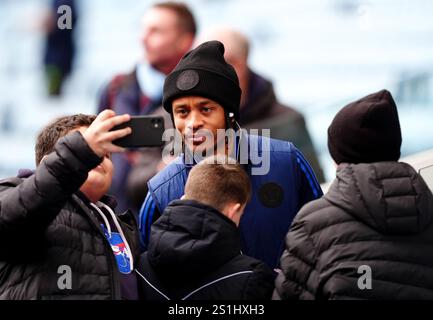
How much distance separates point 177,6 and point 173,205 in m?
2.58

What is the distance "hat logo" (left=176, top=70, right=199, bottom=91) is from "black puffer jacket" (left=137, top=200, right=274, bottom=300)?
61cm

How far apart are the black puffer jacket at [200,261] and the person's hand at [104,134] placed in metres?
0.39

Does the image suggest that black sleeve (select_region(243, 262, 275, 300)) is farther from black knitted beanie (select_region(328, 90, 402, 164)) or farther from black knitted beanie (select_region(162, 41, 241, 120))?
black knitted beanie (select_region(162, 41, 241, 120))

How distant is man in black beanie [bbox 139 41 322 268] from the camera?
10.6 feet

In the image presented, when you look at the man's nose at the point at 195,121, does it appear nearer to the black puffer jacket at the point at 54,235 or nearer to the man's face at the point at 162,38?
the black puffer jacket at the point at 54,235

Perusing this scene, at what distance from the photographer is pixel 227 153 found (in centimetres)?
336

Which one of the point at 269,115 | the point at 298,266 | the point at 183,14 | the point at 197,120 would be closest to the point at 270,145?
the point at 197,120

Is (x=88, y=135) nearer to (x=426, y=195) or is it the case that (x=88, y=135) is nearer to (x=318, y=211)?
(x=318, y=211)

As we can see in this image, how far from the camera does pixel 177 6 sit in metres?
5.13

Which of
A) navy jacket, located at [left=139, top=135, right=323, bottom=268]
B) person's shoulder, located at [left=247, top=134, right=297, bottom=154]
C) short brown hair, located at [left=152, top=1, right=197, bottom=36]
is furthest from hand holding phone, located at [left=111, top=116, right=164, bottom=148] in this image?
short brown hair, located at [left=152, top=1, right=197, bottom=36]

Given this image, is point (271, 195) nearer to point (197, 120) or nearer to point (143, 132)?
point (197, 120)

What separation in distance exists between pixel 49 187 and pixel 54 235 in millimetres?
210

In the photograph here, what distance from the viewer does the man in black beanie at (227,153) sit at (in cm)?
324

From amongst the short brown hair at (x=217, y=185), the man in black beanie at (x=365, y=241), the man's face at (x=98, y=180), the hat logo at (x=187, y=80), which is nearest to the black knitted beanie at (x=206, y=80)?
the hat logo at (x=187, y=80)
